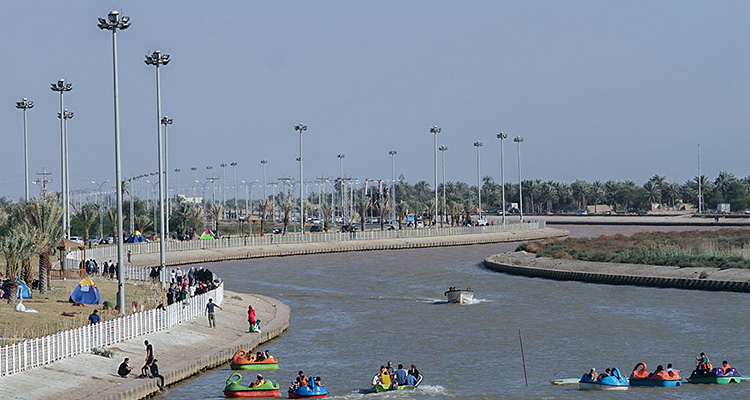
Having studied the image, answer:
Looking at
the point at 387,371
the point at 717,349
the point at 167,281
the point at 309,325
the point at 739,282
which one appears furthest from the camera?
the point at 739,282

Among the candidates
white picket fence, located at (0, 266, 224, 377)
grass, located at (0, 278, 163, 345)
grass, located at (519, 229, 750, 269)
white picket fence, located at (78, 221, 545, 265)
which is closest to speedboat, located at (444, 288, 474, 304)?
grass, located at (0, 278, 163, 345)

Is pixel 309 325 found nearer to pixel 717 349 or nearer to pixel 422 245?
pixel 717 349

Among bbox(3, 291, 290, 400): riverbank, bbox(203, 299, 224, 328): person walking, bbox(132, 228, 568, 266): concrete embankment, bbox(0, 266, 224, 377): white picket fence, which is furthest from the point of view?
bbox(132, 228, 568, 266): concrete embankment

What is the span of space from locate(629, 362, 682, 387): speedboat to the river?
0.55 m

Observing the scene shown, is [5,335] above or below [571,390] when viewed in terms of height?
above

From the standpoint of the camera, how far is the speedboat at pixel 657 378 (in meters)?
39.3

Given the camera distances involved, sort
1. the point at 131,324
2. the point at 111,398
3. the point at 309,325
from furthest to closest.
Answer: the point at 309,325 → the point at 131,324 → the point at 111,398

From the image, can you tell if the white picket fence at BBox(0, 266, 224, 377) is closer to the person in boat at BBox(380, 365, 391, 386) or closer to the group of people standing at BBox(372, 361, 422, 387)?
the group of people standing at BBox(372, 361, 422, 387)

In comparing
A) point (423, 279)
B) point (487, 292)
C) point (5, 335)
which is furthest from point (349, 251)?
point (5, 335)

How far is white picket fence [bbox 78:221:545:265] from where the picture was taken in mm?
96744

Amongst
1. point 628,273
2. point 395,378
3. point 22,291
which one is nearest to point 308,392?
point 395,378

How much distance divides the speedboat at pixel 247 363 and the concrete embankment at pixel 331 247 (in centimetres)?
5397

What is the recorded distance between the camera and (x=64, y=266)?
240 feet

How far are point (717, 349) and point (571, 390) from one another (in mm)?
13027
